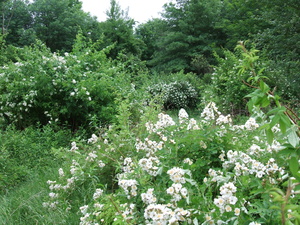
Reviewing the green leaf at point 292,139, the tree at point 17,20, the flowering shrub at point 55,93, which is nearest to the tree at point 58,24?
the tree at point 17,20

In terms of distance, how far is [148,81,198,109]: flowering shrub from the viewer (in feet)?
38.9

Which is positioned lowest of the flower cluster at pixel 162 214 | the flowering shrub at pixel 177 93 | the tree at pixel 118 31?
the flower cluster at pixel 162 214

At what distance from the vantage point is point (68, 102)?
20.3ft

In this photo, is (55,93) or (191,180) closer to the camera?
(191,180)

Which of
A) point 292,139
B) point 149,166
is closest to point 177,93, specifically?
point 149,166

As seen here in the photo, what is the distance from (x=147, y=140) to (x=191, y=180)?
0.70 meters

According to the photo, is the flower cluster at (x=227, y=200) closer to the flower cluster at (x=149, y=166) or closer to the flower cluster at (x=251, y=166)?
the flower cluster at (x=251, y=166)

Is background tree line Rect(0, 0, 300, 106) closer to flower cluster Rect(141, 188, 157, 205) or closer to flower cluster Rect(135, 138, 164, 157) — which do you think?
flower cluster Rect(135, 138, 164, 157)

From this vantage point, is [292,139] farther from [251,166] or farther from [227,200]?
[251,166]

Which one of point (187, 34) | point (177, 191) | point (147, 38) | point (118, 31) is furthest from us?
point (147, 38)

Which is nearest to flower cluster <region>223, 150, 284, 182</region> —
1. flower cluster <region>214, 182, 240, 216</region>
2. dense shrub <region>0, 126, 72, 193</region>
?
flower cluster <region>214, 182, 240, 216</region>

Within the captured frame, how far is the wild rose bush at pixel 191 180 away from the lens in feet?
5.01

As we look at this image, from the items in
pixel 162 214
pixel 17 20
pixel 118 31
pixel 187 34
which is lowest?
pixel 162 214

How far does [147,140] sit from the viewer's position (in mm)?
2416
